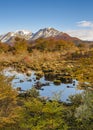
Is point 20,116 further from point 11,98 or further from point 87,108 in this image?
point 87,108

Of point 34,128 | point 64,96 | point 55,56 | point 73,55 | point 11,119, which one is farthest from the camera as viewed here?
point 55,56

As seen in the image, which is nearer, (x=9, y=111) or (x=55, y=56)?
(x=9, y=111)

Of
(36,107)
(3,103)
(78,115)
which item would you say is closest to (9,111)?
(3,103)

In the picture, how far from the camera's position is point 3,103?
1344 centimetres

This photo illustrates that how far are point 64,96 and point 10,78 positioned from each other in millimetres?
9851

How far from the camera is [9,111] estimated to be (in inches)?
525

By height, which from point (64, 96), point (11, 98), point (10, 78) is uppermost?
point (10, 78)

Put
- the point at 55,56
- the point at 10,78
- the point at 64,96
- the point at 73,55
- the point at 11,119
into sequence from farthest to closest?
the point at 55,56 → the point at 73,55 → the point at 64,96 → the point at 10,78 → the point at 11,119

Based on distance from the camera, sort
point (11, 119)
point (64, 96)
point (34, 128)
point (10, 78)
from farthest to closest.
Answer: point (64, 96), point (10, 78), point (11, 119), point (34, 128)

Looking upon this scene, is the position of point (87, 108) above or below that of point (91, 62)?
below

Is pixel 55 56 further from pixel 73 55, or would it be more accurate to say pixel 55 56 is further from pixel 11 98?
pixel 11 98

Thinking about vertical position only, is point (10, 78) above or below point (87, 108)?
above

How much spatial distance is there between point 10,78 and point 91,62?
12.8ft

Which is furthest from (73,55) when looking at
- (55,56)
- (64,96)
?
(64,96)
